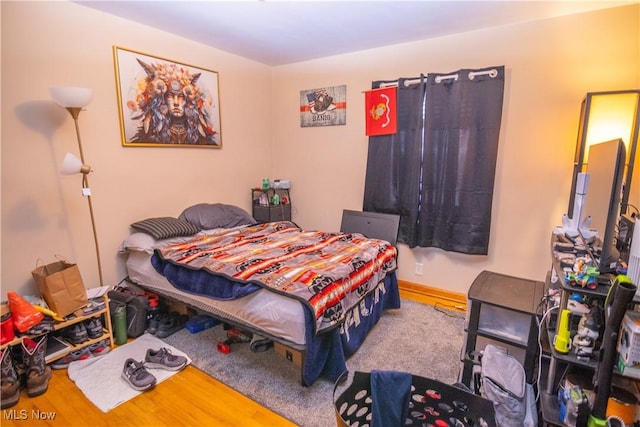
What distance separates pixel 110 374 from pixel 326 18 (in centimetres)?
302

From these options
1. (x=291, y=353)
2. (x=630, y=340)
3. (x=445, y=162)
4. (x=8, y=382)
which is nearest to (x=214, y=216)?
(x=291, y=353)

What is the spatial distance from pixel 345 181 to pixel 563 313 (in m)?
2.68

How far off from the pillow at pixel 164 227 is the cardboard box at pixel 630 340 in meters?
2.89

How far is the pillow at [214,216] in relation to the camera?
320 centimetres

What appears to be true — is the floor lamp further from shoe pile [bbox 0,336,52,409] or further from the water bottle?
shoe pile [bbox 0,336,52,409]

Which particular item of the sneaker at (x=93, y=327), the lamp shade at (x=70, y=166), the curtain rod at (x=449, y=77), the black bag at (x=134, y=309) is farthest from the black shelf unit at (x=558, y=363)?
the lamp shade at (x=70, y=166)

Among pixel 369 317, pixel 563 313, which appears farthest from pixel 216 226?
pixel 563 313

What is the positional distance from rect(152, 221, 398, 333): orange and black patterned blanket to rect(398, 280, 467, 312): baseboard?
71 centimetres

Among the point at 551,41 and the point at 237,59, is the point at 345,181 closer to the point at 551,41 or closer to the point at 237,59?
the point at 237,59

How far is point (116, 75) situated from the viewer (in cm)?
270

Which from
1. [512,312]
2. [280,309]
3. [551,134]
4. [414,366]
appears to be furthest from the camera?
[551,134]

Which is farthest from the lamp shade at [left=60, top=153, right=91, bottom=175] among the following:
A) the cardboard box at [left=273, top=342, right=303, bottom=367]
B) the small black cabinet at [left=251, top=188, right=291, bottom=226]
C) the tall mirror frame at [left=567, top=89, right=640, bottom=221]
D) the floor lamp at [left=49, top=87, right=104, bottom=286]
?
the tall mirror frame at [left=567, top=89, right=640, bottom=221]

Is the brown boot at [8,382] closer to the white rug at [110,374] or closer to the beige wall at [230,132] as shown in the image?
the white rug at [110,374]

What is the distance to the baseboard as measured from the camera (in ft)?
10.4
